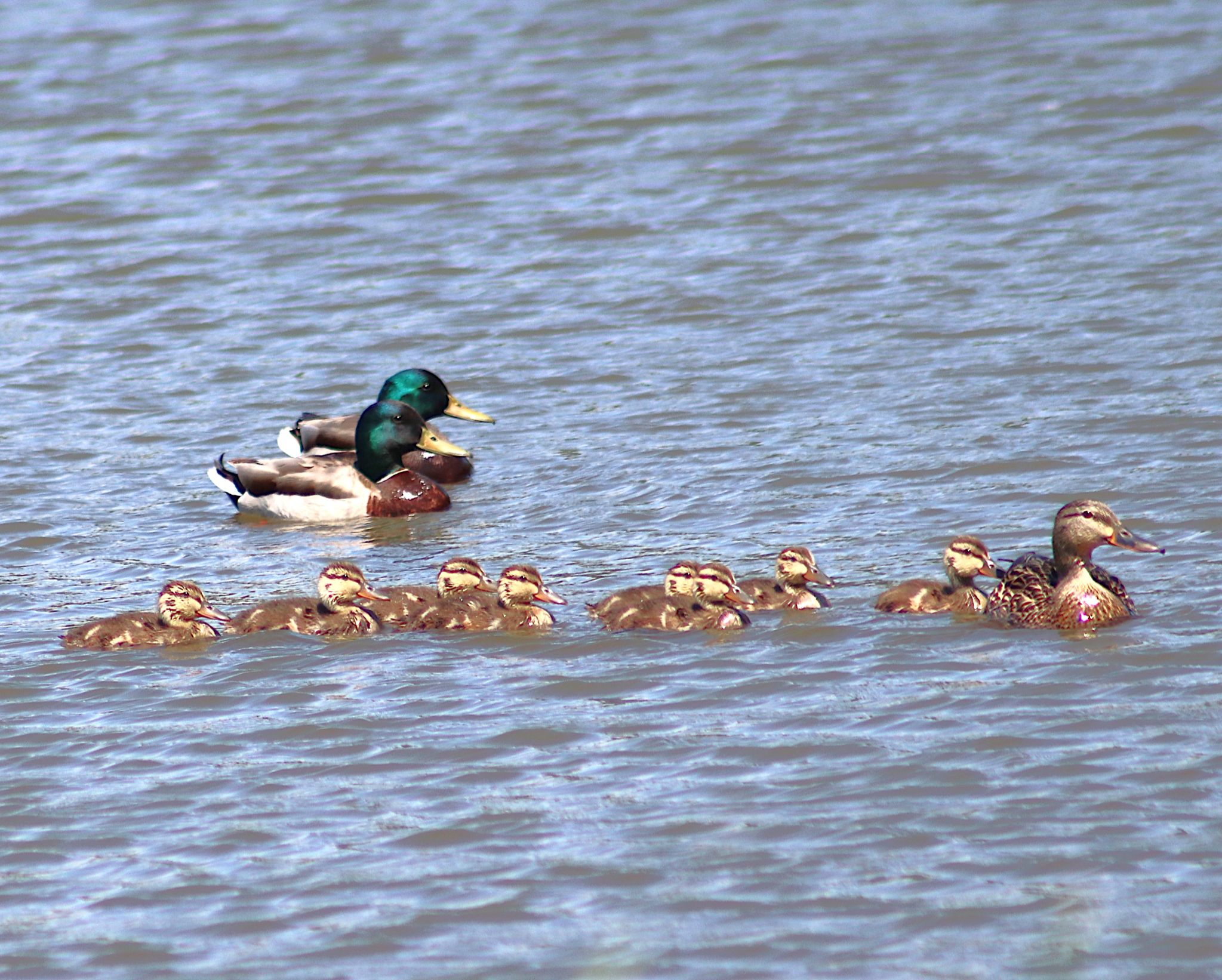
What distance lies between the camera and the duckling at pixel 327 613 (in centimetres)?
A: 932

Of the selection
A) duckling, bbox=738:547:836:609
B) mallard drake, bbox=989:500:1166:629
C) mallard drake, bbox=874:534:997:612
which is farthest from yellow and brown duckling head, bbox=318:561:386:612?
mallard drake, bbox=989:500:1166:629

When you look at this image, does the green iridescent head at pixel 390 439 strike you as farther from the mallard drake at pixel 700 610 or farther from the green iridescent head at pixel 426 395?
the mallard drake at pixel 700 610

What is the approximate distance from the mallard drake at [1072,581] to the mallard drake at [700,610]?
1142 mm

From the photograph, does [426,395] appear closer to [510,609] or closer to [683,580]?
[510,609]

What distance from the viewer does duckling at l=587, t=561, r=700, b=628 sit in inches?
355

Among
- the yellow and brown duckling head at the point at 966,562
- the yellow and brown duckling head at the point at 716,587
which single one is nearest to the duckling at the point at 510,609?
the yellow and brown duckling head at the point at 716,587

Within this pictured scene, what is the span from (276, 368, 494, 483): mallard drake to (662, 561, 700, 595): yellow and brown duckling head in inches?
176

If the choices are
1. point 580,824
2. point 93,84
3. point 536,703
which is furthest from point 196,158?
point 580,824

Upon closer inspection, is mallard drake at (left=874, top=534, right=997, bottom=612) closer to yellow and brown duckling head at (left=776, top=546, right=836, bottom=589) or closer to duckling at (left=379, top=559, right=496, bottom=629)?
yellow and brown duckling head at (left=776, top=546, right=836, bottom=589)

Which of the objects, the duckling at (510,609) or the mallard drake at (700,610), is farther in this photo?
the duckling at (510,609)

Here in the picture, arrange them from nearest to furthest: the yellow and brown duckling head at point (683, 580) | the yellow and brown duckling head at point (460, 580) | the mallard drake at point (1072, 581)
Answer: the mallard drake at point (1072, 581) → the yellow and brown duckling head at point (683, 580) → the yellow and brown duckling head at point (460, 580)

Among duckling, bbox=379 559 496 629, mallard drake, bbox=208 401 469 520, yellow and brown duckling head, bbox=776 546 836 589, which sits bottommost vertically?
mallard drake, bbox=208 401 469 520

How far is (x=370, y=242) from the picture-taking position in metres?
18.1

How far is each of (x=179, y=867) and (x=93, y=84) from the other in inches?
735
